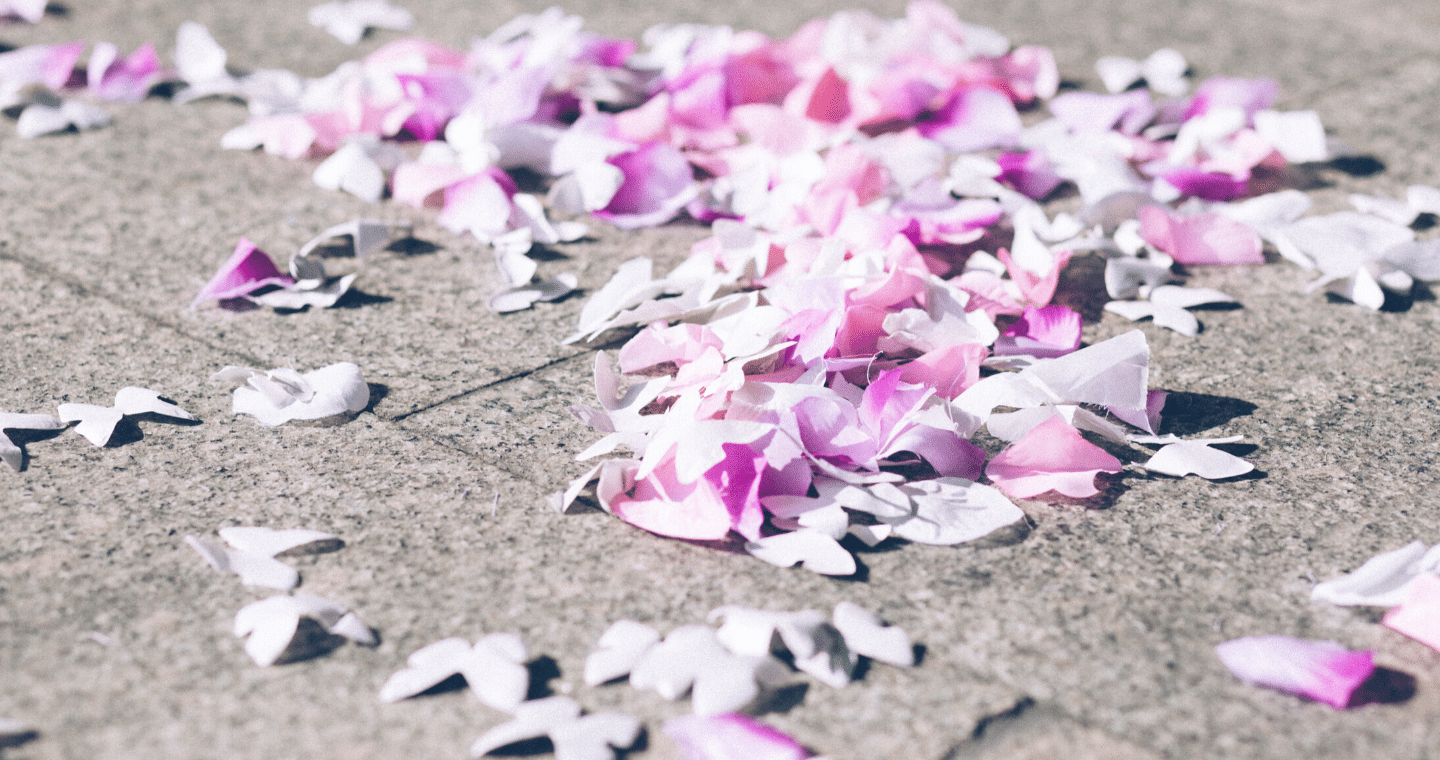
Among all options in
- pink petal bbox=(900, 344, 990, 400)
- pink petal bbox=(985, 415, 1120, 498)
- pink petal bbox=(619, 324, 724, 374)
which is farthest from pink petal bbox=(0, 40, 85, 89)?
pink petal bbox=(985, 415, 1120, 498)

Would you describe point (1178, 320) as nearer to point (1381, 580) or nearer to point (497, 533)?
point (1381, 580)

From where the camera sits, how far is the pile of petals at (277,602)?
4.62 ft

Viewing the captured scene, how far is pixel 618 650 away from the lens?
1.42 meters

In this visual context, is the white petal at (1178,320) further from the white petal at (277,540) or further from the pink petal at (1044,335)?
the white petal at (277,540)

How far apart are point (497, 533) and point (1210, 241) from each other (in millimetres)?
1628

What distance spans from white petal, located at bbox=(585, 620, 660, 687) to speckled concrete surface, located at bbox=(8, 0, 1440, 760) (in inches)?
0.8

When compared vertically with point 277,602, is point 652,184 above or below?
above

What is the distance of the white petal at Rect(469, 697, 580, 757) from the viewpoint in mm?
1279

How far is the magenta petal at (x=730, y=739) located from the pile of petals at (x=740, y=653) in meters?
0.02

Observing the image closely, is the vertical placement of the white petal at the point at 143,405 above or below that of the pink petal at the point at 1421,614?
below

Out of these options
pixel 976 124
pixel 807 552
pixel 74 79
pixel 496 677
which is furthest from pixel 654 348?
pixel 74 79

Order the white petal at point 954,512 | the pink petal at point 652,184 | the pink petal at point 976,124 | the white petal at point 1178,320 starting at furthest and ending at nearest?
the pink petal at point 976,124 → the pink petal at point 652,184 → the white petal at point 1178,320 → the white petal at point 954,512

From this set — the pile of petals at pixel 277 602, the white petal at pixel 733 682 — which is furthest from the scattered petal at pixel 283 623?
the white petal at pixel 733 682

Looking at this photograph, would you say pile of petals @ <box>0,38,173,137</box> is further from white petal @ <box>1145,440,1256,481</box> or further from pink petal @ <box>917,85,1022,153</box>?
white petal @ <box>1145,440,1256,481</box>
